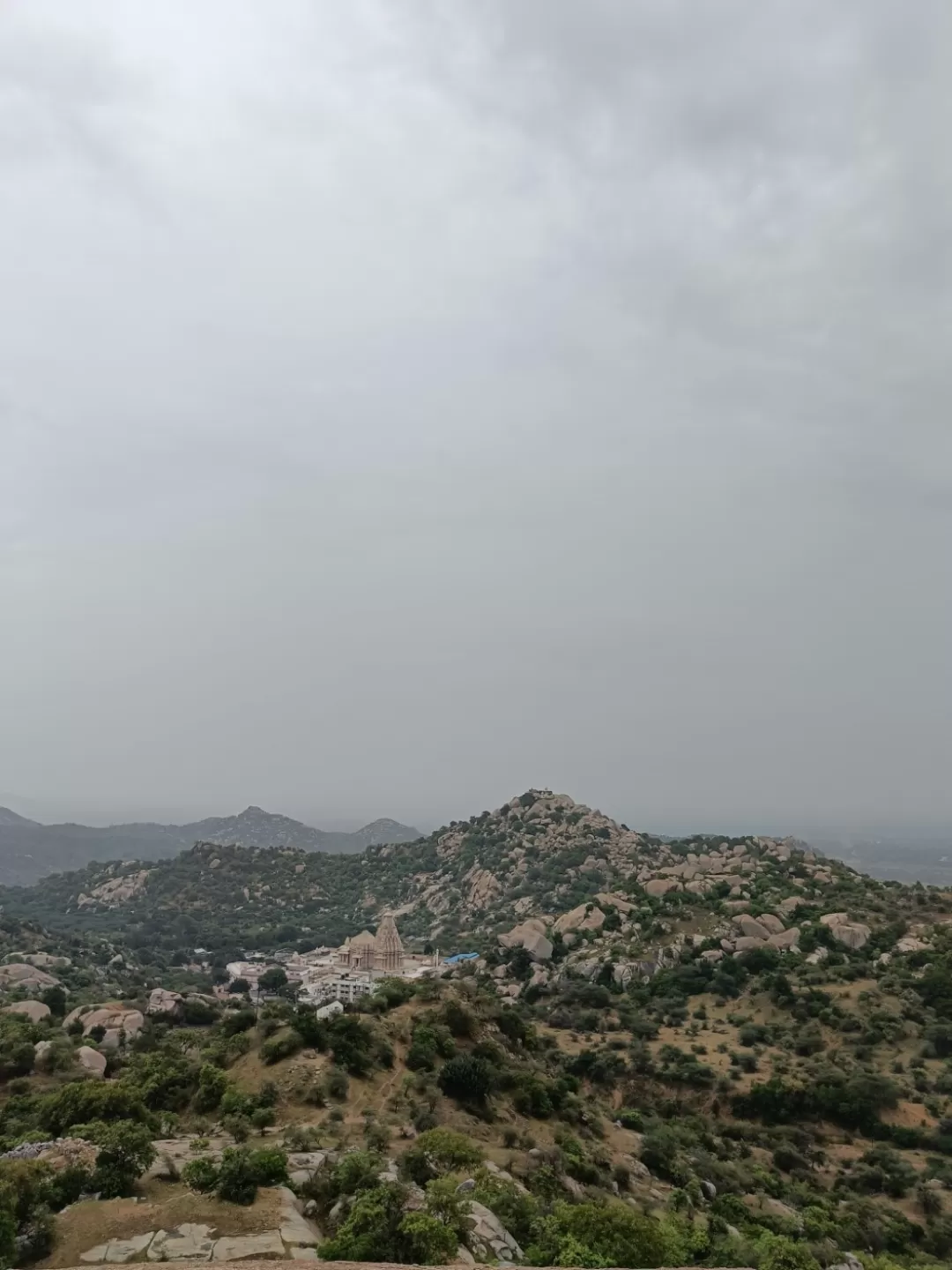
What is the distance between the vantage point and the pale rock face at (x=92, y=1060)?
94.7 ft

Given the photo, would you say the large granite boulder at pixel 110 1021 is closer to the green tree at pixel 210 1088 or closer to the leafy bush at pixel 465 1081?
the green tree at pixel 210 1088

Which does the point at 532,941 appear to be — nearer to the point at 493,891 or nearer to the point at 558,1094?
the point at 558,1094

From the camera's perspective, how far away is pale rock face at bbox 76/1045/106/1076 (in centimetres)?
2888

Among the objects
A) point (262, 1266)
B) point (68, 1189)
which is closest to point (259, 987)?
point (68, 1189)

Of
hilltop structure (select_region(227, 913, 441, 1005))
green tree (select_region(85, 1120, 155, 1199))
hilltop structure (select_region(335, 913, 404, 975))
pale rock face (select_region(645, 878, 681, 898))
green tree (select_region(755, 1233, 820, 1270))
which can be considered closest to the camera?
green tree (select_region(755, 1233, 820, 1270))

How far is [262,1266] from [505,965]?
51.3 metres

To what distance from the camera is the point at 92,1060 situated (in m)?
29.3

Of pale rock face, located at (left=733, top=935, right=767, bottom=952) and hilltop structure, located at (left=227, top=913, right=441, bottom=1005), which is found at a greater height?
pale rock face, located at (left=733, top=935, right=767, bottom=952)

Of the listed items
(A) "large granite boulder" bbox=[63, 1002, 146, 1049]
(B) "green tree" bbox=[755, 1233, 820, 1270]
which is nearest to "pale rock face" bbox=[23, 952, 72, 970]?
(A) "large granite boulder" bbox=[63, 1002, 146, 1049]

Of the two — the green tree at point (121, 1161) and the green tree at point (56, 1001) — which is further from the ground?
the green tree at point (121, 1161)

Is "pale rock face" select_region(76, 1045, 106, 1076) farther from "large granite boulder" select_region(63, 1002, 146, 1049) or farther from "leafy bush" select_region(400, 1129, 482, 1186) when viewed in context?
"leafy bush" select_region(400, 1129, 482, 1186)

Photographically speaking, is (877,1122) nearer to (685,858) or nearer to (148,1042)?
(148,1042)

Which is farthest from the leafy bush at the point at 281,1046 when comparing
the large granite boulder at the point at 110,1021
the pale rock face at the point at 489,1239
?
the large granite boulder at the point at 110,1021

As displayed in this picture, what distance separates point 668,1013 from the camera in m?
47.8
